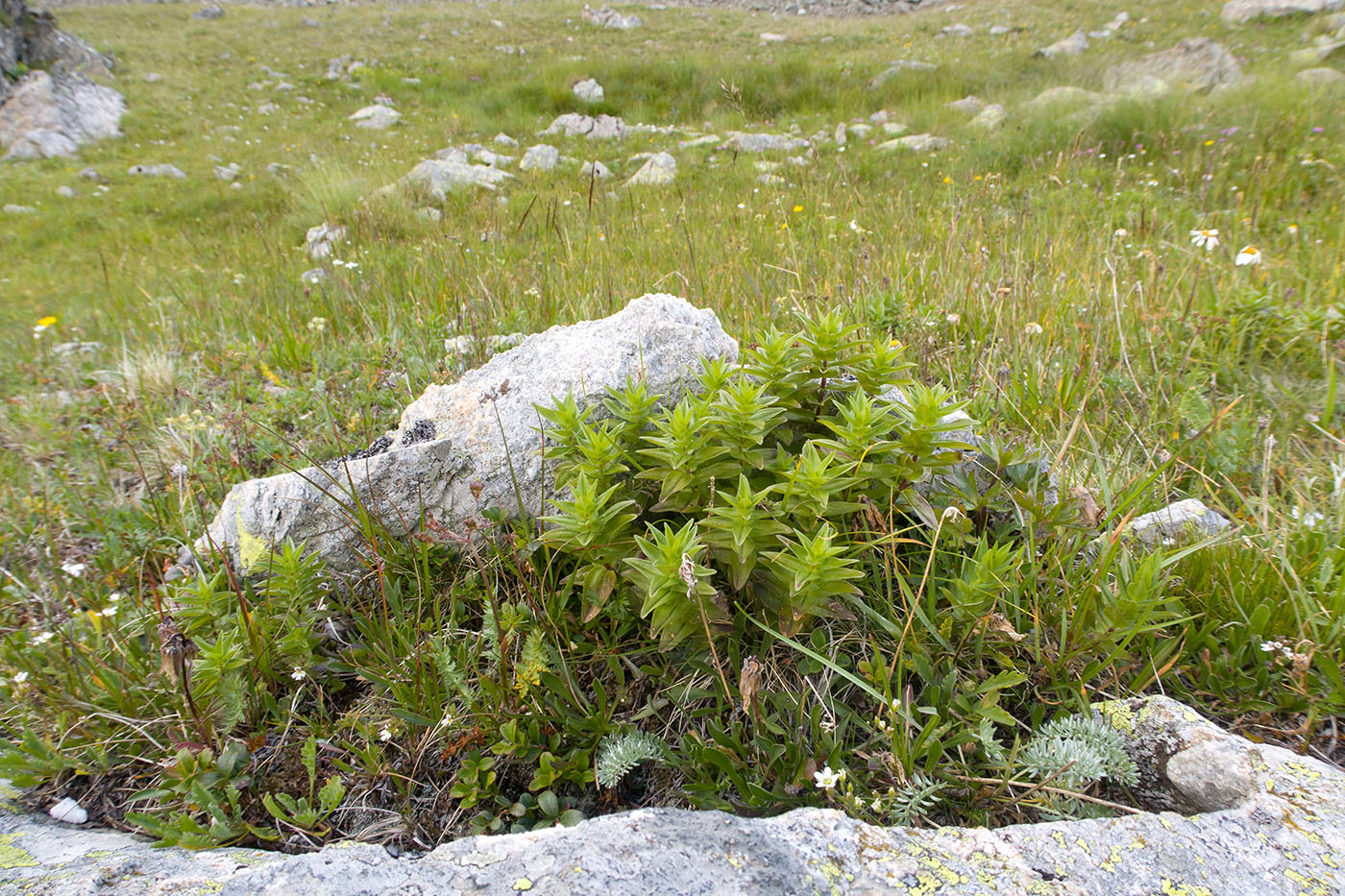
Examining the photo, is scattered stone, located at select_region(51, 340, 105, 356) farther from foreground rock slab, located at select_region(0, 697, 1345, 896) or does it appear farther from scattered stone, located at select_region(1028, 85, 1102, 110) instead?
scattered stone, located at select_region(1028, 85, 1102, 110)

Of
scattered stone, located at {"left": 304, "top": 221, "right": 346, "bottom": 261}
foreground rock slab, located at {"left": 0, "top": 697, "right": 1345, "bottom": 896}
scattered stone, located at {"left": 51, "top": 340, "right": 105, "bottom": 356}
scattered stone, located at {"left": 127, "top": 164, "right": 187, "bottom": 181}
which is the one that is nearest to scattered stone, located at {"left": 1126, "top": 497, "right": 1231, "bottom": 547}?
foreground rock slab, located at {"left": 0, "top": 697, "right": 1345, "bottom": 896}

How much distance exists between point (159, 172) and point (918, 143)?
48.7ft

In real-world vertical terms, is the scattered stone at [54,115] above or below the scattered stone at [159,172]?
above

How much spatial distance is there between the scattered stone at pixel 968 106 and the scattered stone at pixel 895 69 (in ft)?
9.73

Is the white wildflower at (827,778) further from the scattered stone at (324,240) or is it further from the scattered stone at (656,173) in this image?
the scattered stone at (656,173)

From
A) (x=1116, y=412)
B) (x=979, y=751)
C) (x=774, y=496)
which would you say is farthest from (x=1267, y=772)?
(x=1116, y=412)

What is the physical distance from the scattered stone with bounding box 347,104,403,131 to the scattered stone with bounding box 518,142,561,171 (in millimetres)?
6790

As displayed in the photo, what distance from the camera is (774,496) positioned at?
1796 mm

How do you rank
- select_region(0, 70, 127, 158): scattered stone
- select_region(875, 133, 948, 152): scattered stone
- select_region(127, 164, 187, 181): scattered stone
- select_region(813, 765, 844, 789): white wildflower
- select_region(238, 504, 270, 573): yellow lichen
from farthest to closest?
select_region(0, 70, 127, 158): scattered stone → select_region(127, 164, 187, 181): scattered stone → select_region(875, 133, 948, 152): scattered stone → select_region(238, 504, 270, 573): yellow lichen → select_region(813, 765, 844, 789): white wildflower

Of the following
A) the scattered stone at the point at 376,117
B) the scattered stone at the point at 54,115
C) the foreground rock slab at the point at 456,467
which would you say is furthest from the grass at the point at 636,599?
the scattered stone at the point at 54,115

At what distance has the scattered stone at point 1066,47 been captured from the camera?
55.8ft

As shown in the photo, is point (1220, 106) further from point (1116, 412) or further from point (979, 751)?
point (979, 751)

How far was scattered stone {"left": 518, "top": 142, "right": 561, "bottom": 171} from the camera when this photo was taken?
11797 mm

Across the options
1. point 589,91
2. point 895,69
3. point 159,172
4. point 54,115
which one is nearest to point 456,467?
point 159,172
